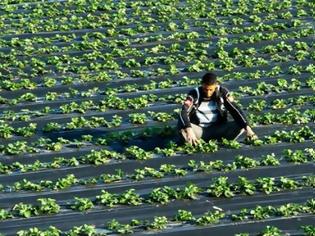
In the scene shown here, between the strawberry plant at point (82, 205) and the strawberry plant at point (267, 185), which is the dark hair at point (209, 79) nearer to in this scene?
the strawberry plant at point (267, 185)

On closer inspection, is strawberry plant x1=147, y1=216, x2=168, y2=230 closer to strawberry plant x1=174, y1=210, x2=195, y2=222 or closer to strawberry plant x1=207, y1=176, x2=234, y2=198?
strawberry plant x1=174, y1=210, x2=195, y2=222

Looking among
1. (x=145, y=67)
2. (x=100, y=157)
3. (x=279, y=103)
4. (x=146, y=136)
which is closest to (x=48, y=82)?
(x=145, y=67)

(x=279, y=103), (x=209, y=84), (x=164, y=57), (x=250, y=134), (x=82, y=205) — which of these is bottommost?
(x=82, y=205)

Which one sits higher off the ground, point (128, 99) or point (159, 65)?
point (159, 65)

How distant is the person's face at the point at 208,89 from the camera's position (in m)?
12.4

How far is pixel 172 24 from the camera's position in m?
18.8

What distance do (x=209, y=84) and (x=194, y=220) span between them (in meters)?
2.68

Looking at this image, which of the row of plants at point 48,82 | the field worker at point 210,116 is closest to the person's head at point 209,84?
the field worker at point 210,116

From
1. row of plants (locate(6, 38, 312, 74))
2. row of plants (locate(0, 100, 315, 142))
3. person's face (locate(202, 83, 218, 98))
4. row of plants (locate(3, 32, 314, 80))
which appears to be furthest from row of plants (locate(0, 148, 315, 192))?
row of plants (locate(6, 38, 312, 74))

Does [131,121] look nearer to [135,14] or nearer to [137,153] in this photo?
[137,153]

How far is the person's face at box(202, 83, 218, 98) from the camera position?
12420mm

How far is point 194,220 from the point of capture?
1028 centimetres

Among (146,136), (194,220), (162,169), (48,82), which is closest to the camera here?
(194,220)

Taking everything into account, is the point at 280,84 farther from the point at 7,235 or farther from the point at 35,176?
the point at 7,235
